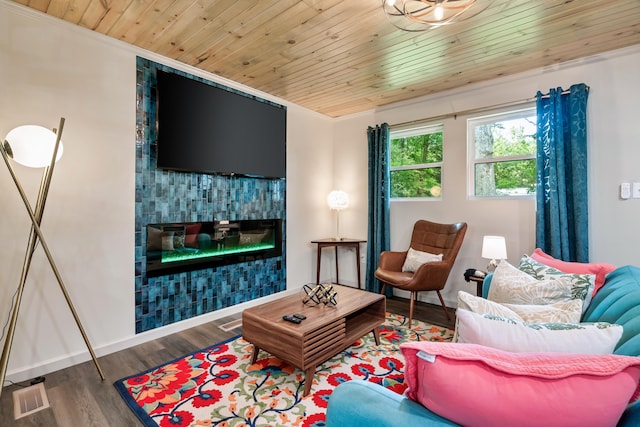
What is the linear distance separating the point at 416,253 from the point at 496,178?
1174 mm

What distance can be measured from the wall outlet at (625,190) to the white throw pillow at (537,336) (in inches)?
98.2

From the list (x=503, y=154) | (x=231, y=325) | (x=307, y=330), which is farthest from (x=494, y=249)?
(x=231, y=325)

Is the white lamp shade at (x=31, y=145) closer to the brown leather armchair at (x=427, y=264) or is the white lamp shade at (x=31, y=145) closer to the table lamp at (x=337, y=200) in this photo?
the brown leather armchair at (x=427, y=264)

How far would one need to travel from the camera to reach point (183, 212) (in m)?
2.83

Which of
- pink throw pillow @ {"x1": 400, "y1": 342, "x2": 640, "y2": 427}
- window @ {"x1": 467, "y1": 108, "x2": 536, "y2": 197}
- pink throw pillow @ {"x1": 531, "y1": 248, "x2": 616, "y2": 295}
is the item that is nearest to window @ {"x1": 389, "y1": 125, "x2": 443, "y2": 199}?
window @ {"x1": 467, "y1": 108, "x2": 536, "y2": 197}

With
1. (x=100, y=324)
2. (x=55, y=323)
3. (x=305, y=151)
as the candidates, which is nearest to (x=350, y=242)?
(x=305, y=151)

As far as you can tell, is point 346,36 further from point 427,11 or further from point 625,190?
point 625,190

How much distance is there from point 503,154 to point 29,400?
4.33m

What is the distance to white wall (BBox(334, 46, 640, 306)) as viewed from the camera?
2.57m

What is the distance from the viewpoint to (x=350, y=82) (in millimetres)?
3260

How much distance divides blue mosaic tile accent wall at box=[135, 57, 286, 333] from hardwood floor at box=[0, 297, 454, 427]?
0.24m

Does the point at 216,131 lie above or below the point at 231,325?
above

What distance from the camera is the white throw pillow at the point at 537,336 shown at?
820 mm

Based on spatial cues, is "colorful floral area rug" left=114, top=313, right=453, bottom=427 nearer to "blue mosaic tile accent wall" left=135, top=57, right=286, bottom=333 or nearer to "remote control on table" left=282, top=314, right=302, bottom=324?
"remote control on table" left=282, top=314, right=302, bottom=324
